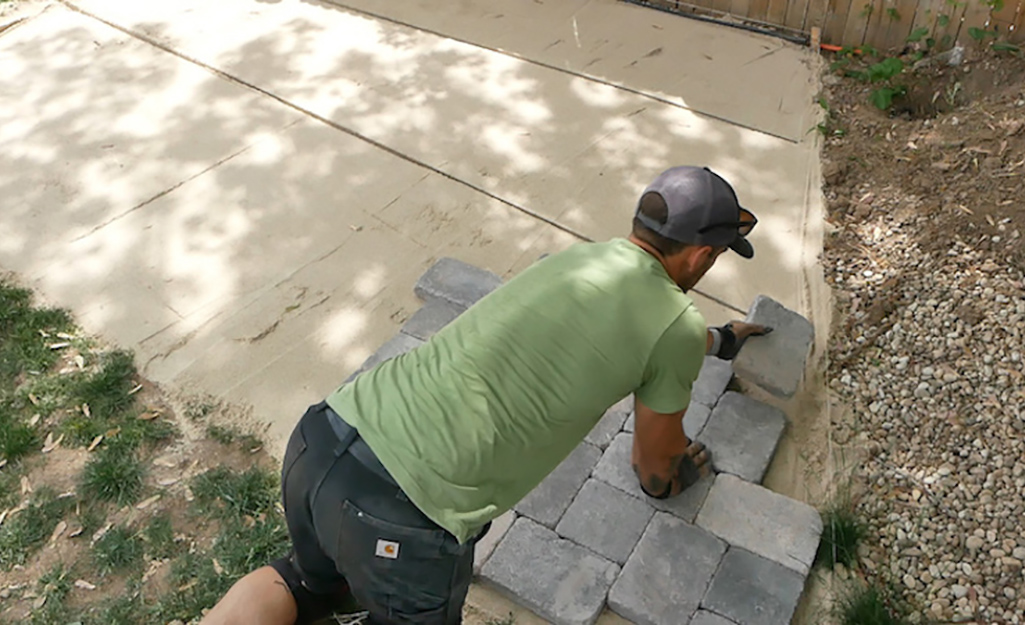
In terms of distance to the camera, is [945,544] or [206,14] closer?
[945,544]

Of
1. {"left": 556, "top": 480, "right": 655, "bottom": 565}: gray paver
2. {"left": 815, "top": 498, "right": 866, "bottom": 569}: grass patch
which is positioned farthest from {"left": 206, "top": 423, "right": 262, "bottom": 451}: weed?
{"left": 815, "top": 498, "right": 866, "bottom": 569}: grass patch

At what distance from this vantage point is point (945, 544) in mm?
2902

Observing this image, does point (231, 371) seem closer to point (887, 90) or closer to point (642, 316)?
point (642, 316)

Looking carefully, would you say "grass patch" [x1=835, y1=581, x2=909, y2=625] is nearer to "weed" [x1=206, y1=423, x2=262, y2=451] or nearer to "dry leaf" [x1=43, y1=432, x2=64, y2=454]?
"weed" [x1=206, y1=423, x2=262, y2=451]

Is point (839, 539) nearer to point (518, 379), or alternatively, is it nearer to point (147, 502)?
point (518, 379)

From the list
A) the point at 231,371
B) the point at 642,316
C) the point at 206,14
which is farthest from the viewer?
the point at 206,14

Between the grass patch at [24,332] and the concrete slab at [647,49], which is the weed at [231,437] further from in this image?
the concrete slab at [647,49]

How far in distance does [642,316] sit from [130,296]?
297 cm

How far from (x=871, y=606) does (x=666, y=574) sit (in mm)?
666

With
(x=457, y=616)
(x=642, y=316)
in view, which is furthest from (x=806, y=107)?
(x=457, y=616)

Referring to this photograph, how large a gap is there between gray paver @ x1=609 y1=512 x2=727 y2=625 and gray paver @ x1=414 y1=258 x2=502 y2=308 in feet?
4.59

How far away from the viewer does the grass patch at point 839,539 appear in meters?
2.88

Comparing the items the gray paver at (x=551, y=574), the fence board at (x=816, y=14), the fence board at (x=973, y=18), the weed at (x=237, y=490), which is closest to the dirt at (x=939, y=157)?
the fence board at (x=973, y=18)

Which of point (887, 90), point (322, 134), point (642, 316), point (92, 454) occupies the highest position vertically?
point (642, 316)
